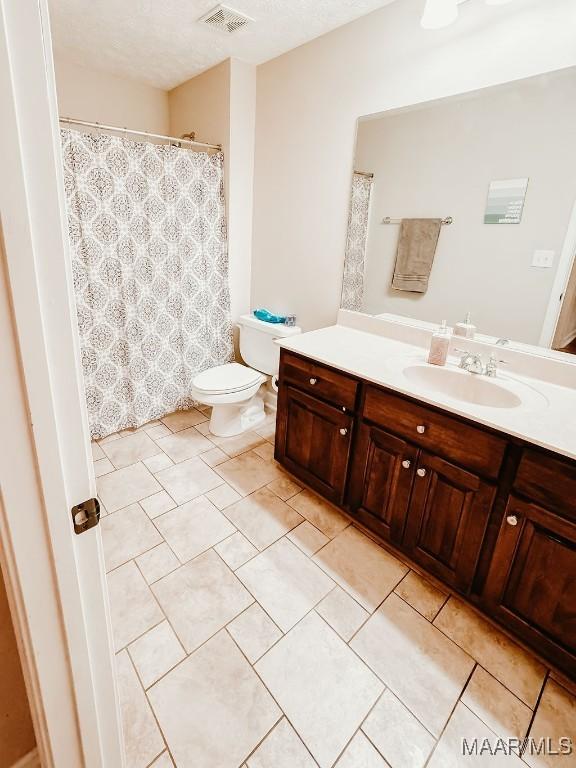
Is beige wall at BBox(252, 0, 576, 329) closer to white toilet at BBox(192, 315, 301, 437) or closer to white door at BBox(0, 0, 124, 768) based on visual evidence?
white toilet at BBox(192, 315, 301, 437)

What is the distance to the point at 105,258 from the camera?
7.30ft

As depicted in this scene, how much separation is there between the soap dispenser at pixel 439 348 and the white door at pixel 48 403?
59.2 inches

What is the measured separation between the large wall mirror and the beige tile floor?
47.6 inches

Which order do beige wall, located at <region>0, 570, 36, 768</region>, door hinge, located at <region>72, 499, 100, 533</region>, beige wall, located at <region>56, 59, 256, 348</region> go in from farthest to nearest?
beige wall, located at <region>56, 59, 256, 348</region>
beige wall, located at <region>0, 570, 36, 768</region>
door hinge, located at <region>72, 499, 100, 533</region>

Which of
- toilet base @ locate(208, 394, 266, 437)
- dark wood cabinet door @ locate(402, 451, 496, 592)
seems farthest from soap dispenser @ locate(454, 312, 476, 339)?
toilet base @ locate(208, 394, 266, 437)

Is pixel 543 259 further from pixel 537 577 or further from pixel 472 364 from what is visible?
pixel 537 577

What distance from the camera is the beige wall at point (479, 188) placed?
1.45m

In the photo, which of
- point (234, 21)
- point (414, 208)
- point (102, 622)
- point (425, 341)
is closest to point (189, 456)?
point (425, 341)

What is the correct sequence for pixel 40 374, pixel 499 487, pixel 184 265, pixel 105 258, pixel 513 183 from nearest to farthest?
pixel 40 374
pixel 499 487
pixel 513 183
pixel 105 258
pixel 184 265

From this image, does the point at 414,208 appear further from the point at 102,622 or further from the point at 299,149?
the point at 102,622

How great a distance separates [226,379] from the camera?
244 centimetres

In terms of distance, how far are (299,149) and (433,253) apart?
1.13 metres

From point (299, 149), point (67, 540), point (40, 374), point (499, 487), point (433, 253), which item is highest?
point (299, 149)

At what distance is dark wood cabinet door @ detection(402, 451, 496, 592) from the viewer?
1.33m
